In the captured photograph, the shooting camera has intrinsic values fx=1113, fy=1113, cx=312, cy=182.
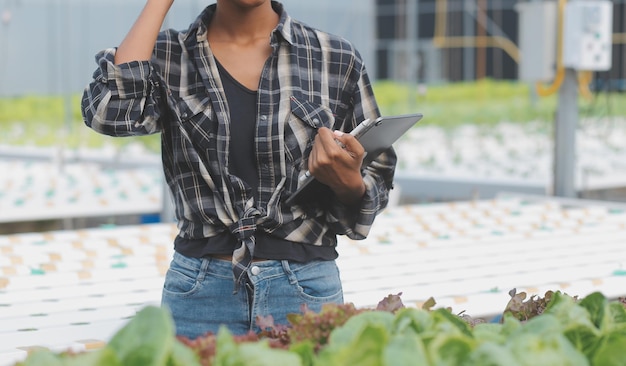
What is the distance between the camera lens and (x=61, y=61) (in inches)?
365

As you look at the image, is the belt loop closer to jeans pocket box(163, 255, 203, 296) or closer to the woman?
the woman

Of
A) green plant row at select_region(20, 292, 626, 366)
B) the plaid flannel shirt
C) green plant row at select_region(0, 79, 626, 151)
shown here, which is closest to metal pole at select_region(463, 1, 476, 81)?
green plant row at select_region(0, 79, 626, 151)

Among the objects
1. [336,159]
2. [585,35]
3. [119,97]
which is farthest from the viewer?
[585,35]

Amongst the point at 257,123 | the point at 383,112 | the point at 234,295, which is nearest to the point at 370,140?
the point at 257,123

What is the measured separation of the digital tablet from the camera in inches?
80.8

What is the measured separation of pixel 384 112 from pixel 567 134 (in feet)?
16.8

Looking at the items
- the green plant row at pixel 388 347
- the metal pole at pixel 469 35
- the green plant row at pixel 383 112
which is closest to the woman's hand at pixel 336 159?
the green plant row at pixel 388 347

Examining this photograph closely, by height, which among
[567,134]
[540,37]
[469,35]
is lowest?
[469,35]

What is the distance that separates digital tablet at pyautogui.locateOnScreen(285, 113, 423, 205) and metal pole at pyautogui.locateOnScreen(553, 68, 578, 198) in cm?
457

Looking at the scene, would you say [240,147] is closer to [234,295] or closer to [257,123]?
[257,123]

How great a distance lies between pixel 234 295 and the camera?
2.15 m

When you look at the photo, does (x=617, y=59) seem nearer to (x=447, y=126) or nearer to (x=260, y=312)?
(x=447, y=126)

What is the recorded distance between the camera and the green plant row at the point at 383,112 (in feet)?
32.1

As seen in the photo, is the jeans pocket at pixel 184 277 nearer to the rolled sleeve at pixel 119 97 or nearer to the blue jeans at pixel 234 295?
the blue jeans at pixel 234 295
